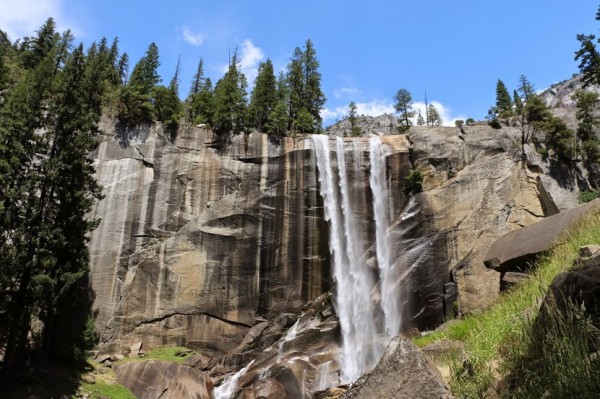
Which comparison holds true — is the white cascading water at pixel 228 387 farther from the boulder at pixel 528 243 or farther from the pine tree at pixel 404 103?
the pine tree at pixel 404 103

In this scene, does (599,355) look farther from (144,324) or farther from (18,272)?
(144,324)

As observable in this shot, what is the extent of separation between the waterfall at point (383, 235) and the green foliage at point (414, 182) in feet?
5.09

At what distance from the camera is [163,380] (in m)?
25.0

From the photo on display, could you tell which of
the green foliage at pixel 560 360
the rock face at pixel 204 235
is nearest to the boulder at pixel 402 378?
the green foliage at pixel 560 360

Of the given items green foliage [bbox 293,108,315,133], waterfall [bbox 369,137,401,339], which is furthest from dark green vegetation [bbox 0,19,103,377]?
green foliage [bbox 293,108,315,133]

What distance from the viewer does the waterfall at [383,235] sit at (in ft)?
94.0

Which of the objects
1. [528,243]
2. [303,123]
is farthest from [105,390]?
[303,123]

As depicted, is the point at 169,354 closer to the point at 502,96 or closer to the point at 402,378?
the point at 402,378

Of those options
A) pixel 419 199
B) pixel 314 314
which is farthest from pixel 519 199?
pixel 314 314

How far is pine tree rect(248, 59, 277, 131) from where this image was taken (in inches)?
1628

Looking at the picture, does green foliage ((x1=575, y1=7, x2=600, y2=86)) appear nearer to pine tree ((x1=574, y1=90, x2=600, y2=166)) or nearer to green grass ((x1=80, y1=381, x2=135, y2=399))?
pine tree ((x1=574, y1=90, x2=600, y2=166))

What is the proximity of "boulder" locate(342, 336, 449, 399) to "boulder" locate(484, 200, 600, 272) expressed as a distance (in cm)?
824

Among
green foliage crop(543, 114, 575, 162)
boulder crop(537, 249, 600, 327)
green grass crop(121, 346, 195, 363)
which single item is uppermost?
green foliage crop(543, 114, 575, 162)

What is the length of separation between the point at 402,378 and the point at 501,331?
187 cm
